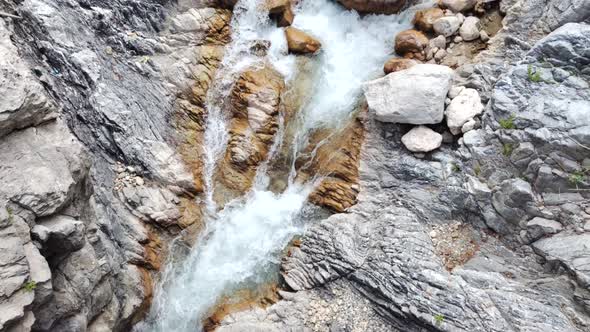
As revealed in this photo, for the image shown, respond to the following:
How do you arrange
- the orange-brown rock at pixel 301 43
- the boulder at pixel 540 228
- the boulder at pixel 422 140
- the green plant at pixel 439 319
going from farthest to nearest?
the orange-brown rock at pixel 301 43 < the boulder at pixel 422 140 < the green plant at pixel 439 319 < the boulder at pixel 540 228

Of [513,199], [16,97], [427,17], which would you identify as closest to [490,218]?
[513,199]

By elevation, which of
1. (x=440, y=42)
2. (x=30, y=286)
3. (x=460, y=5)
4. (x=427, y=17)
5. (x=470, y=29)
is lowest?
(x=30, y=286)

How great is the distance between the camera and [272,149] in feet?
35.5

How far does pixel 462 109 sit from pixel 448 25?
2.70 meters

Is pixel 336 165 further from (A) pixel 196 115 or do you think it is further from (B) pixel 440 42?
(B) pixel 440 42

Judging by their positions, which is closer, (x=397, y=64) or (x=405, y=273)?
(x=405, y=273)

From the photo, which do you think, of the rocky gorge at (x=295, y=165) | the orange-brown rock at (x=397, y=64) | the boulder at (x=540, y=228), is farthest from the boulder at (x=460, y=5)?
the boulder at (x=540, y=228)

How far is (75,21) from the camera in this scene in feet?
32.9

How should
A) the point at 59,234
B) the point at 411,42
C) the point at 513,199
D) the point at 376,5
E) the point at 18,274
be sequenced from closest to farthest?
the point at 18,274 → the point at 59,234 → the point at 513,199 → the point at 411,42 → the point at 376,5

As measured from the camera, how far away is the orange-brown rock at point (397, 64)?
1069 cm

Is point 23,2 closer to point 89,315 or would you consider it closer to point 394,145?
point 89,315

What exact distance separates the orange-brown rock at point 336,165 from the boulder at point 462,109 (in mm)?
2074

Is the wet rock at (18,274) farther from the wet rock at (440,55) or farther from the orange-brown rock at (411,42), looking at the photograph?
the wet rock at (440,55)

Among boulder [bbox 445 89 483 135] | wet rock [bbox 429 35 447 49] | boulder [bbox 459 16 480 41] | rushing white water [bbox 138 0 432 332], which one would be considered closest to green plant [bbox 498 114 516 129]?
boulder [bbox 445 89 483 135]
